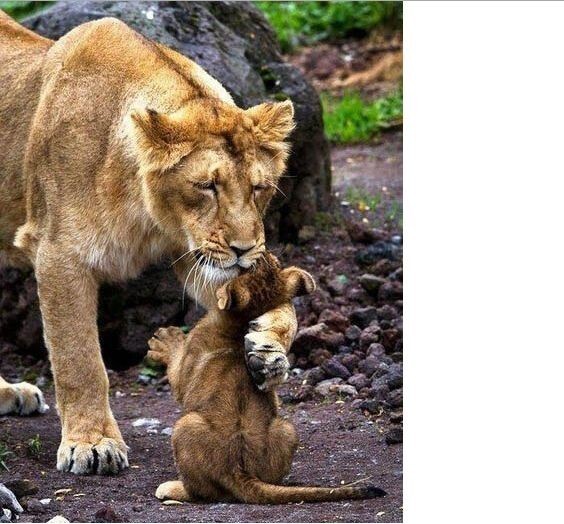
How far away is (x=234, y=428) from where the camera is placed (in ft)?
15.2

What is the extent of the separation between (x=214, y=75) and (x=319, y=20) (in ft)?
21.3

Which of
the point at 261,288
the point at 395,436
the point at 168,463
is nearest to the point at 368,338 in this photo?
the point at 395,436

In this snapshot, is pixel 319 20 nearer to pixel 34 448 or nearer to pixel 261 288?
pixel 34 448

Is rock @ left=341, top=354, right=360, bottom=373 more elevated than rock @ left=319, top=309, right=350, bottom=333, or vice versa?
rock @ left=319, top=309, right=350, bottom=333

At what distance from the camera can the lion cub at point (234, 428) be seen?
4.59 meters

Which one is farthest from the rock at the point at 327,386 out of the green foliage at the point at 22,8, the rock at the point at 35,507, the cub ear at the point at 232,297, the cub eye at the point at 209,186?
the green foliage at the point at 22,8

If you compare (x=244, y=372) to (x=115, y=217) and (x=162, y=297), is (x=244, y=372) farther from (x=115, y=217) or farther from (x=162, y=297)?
(x=162, y=297)

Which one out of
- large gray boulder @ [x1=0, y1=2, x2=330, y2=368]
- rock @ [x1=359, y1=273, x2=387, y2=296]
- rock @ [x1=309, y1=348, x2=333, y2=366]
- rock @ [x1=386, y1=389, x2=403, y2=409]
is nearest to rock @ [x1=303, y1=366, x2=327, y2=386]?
rock @ [x1=309, y1=348, x2=333, y2=366]

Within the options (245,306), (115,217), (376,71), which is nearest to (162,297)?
(115,217)

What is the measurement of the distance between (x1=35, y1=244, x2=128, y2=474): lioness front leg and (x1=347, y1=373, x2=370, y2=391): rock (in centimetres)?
125

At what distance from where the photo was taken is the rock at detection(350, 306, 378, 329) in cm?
715

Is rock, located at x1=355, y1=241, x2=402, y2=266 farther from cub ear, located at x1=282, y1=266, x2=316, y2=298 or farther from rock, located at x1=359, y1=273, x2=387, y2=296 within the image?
cub ear, located at x1=282, y1=266, x2=316, y2=298

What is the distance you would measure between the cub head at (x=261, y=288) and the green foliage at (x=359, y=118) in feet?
18.2

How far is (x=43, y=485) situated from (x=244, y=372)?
103 centimetres
